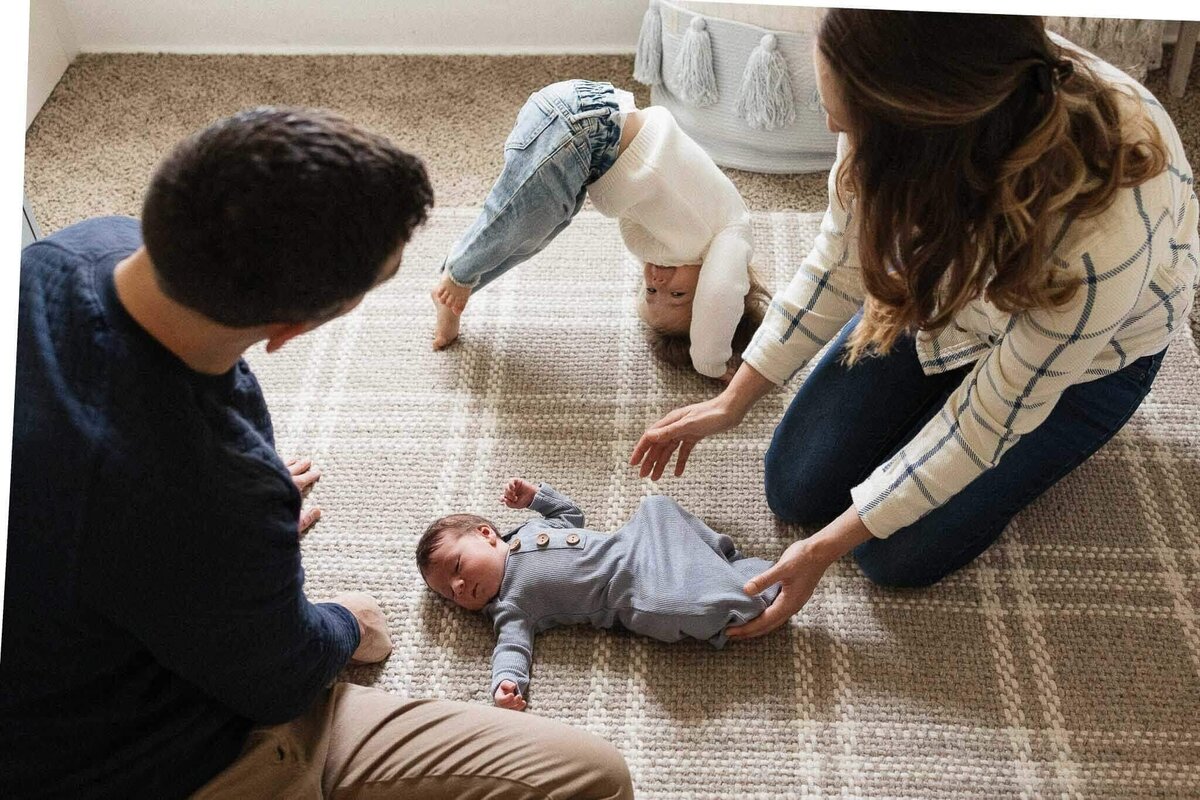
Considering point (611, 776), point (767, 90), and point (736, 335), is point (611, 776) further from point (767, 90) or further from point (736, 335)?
point (767, 90)

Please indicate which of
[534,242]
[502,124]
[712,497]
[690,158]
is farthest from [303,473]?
[502,124]

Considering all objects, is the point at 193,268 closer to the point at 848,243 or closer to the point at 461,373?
the point at 848,243

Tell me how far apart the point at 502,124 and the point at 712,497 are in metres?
0.93

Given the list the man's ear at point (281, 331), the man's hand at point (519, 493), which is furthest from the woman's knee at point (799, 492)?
the man's ear at point (281, 331)

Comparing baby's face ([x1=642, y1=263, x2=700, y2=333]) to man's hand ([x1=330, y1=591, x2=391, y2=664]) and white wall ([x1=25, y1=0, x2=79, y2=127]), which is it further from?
white wall ([x1=25, y1=0, x2=79, y2=127])

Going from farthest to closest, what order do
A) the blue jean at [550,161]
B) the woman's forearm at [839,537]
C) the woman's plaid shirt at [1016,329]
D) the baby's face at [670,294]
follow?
1. the baby's face at [670,294]
2. the blue jean at [550,161]
3. the woman's forearm at [839,537]
4. the woman's plaid shirt at [1016,329]

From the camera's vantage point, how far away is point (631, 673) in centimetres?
127

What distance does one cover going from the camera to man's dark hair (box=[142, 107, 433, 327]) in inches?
26.5

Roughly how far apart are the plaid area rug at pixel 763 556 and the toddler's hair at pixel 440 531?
70 millimetres

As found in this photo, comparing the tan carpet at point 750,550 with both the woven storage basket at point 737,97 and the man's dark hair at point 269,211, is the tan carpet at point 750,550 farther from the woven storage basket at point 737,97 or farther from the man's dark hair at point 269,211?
the man's dark hair at point 269,211

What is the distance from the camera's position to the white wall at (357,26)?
2109 mm

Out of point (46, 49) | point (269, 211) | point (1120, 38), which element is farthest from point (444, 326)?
point (1120, 38)

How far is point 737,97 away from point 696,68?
0.09m

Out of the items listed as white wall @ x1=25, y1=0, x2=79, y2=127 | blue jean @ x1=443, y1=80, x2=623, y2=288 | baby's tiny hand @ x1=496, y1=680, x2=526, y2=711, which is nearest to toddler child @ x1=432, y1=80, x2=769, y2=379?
blue jean @ x1=443, y1=80, x2=623, y2=288
